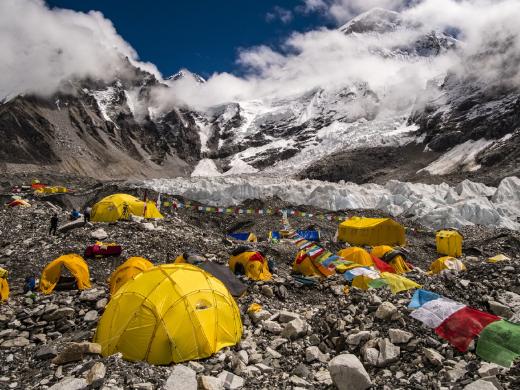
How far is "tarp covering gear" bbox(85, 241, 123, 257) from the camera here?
15.8m

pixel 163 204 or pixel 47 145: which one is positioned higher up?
pixel 47 145

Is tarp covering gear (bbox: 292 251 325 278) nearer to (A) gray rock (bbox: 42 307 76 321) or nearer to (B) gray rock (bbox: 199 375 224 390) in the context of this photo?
(A) gray rock (bbox: 42 307 76 321)

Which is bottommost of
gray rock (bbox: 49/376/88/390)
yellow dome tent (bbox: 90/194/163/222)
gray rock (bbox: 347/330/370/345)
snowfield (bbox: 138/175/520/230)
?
gray rock (bbox: 49/376/88/390)

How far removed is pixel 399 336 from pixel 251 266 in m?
7.14

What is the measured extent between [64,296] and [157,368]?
527 centimetres

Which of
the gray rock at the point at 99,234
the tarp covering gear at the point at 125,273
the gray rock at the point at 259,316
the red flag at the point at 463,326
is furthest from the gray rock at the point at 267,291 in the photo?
the gray rock at the point at 99,234

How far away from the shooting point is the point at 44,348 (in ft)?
27.0

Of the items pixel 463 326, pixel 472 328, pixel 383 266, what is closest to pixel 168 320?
pixel 463 326

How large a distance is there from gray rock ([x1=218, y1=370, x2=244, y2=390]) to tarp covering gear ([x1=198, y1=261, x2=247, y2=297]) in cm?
466

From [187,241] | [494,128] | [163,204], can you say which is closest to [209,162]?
[494,128]

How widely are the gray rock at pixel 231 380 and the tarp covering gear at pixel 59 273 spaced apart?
761cm

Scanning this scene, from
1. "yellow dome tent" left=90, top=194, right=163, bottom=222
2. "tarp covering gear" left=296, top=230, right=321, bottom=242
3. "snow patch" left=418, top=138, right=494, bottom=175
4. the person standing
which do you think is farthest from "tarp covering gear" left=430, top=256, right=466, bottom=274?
"snow patch" left=418, top=138, right=494, bottom=175

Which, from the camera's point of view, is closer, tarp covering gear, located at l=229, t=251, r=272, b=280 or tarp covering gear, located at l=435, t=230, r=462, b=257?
tarp covering gear, located at l=229, t=251, r=272, b=280

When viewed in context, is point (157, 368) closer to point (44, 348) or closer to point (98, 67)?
point (44, 348)
